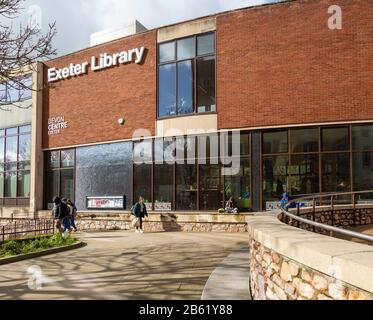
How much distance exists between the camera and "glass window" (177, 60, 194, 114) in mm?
20016

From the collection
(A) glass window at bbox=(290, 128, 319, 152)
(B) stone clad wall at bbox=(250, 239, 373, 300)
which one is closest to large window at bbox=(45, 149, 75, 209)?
(A) glass window at bbox=(290, 128, 319, 152)

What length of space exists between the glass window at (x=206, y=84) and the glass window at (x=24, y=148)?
12369mm

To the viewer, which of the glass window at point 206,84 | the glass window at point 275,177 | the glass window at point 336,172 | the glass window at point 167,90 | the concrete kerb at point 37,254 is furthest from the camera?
the glass window at point 167,90

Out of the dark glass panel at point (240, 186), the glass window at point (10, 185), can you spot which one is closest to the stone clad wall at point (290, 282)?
the dark glass panel at point (240, 186)

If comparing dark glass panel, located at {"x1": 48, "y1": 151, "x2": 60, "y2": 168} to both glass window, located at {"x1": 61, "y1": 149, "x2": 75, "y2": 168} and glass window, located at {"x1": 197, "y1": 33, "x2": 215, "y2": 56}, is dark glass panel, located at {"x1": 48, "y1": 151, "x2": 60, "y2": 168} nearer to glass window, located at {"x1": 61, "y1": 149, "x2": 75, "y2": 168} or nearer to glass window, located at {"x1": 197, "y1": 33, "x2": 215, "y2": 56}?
glass window, located at {"x1": 61, "y1": 149, "x2": 75, "y2": 168}

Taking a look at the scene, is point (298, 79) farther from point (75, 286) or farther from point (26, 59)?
point (75, 286)

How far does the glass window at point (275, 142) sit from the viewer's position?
17938mm

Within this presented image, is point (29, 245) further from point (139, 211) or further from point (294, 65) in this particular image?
point (294, 65)

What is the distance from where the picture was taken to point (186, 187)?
1978 cm

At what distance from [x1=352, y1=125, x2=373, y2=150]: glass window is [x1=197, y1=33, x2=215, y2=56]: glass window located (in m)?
7.33

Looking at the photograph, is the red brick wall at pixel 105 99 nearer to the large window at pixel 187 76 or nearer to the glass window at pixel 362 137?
the large window at pixel 187 76

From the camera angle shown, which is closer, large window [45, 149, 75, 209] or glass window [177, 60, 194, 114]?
glass window [177, 60, 194, 114]

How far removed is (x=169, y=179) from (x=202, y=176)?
1785 millimetres
